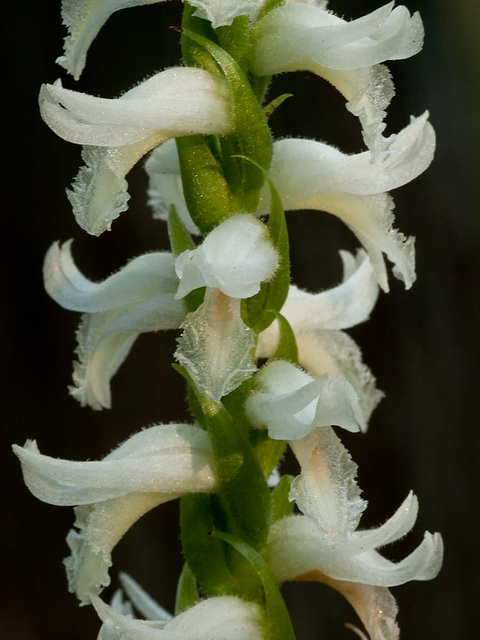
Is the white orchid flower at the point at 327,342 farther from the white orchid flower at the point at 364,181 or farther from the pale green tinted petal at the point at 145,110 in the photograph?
the pale green tinted petal at the point at 145,110

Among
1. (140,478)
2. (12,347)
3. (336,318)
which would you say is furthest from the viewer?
(12,347)

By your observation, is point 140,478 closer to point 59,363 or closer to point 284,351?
point 284,351

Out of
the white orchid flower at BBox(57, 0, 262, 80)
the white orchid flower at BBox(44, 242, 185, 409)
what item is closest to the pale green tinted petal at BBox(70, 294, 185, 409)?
the white orchid flower at BBox(44, 242, 185, 409)

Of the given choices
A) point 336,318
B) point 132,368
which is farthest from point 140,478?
point 132,368

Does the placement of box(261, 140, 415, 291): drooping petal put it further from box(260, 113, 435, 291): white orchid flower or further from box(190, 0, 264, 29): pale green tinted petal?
box(190, 0, 264, 29): pale green tinted petal

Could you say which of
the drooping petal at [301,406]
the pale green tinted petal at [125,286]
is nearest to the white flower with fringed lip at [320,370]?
the drooping petal at [301,406]

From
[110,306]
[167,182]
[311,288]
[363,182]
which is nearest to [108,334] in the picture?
[110,306]
